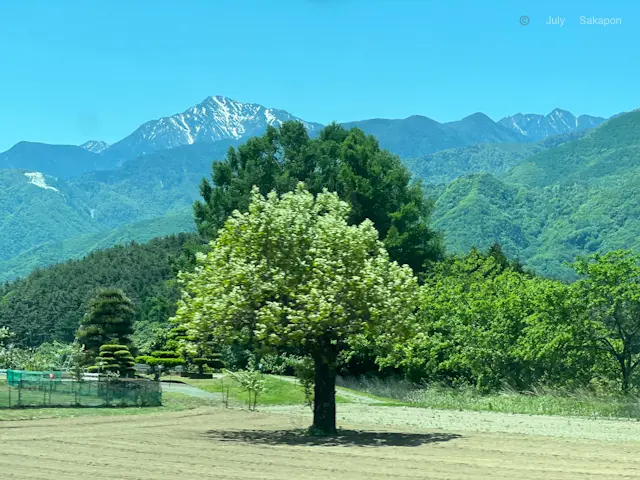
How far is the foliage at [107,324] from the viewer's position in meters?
87.5

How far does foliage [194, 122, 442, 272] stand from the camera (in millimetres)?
84000

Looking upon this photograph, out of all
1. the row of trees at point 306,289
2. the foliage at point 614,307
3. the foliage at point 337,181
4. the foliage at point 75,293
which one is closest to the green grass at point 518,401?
the foliage at point 614,307

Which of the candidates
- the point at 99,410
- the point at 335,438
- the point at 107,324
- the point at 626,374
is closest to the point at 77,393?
the point at 99,410

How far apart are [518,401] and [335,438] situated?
20298mm

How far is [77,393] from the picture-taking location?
157 ft

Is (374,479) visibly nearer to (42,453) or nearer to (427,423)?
(42,453)

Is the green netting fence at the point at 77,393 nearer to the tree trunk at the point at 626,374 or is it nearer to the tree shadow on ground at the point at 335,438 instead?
the tree shadow on ground at the point at 335,438

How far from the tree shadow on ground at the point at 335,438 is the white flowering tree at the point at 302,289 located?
1.26 meters

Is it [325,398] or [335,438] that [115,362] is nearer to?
[325,398]

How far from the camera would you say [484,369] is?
58.5 meters

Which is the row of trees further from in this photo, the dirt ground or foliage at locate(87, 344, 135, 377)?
foliage at locate(87, 344, 135, 377)

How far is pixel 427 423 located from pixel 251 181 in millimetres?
53544

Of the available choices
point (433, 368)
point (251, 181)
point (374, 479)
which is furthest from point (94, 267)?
point (374, 479)

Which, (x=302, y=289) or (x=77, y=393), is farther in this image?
(x=77, y=393)
